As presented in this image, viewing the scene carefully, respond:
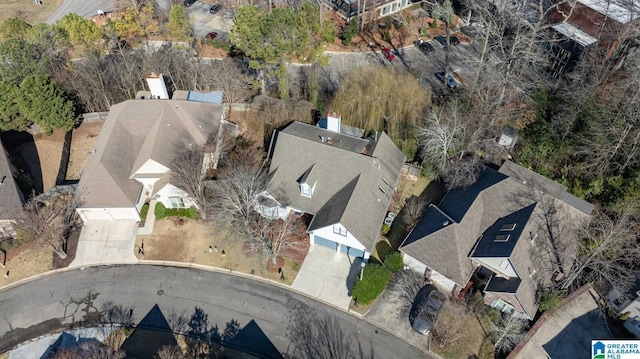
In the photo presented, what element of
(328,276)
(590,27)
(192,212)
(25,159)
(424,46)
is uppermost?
(590,27)

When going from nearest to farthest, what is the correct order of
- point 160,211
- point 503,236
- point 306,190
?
point 503,236 → point 306,190 → point 160,211

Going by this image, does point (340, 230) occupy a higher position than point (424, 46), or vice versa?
point (424, 46)

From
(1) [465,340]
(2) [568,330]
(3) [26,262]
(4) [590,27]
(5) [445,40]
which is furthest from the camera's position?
(5) [445,40]

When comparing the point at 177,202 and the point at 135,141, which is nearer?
the point at 177,202

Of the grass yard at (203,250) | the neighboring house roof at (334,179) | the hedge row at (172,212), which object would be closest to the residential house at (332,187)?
the neighboring house roof at (334,179)

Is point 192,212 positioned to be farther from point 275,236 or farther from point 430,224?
point 430,224

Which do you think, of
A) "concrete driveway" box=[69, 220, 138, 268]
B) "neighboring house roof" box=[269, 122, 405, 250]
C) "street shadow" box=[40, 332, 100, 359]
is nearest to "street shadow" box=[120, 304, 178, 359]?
"street shadow" box=[40, 332, 100, 359]

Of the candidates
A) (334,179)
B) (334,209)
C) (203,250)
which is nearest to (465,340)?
(334,209)
